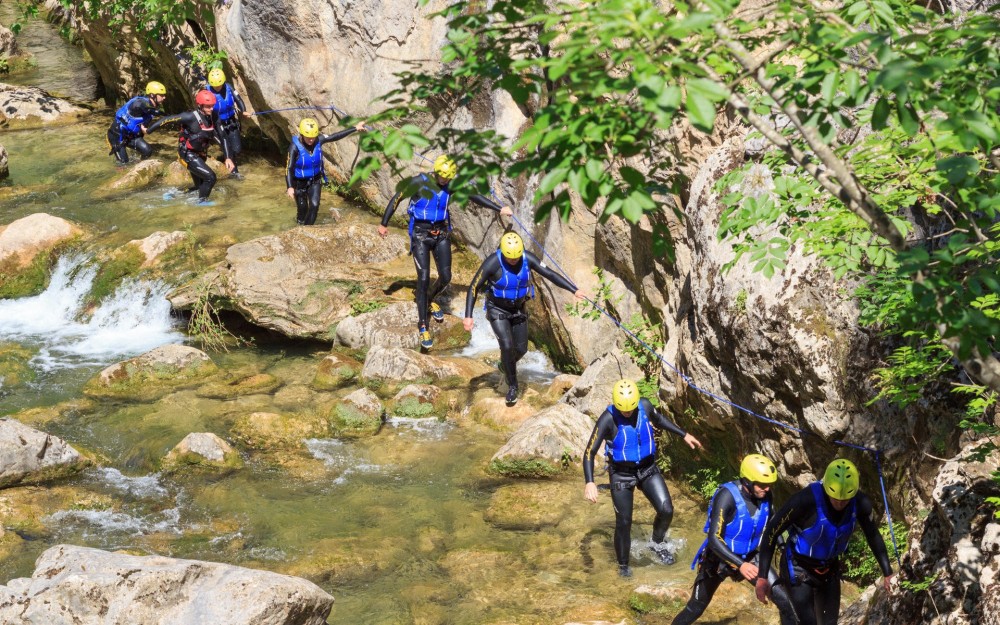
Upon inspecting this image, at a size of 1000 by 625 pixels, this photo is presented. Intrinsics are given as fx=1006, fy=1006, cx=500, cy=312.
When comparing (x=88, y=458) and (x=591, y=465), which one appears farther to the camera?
(x=88, y=458)

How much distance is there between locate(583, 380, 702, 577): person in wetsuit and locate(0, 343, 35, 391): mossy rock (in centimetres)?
756

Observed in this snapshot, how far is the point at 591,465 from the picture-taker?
8203 millimetres

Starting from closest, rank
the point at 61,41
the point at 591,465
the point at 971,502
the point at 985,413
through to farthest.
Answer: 1. the point at 971,502
2. the point at 985,413
3. the point at 591,465
4. the point at 61,41

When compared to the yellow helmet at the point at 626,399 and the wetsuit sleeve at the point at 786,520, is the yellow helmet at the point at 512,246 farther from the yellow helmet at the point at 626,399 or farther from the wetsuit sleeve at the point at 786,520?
the wetsuit sleeve at the point at 786,520

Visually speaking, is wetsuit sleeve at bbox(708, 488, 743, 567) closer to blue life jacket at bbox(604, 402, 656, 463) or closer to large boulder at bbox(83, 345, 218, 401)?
blue life jacket at bbox(604, 402, 656, 463)

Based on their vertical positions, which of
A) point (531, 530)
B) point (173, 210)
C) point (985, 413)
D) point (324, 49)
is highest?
point (324, 49)

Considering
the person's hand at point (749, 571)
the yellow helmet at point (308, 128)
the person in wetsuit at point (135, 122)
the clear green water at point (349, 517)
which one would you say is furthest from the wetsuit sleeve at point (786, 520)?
the person in wetsuit at point (135, 122)

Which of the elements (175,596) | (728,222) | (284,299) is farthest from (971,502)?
(284,299)

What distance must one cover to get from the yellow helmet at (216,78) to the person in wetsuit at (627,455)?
1010 cm

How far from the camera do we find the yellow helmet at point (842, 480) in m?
6.50

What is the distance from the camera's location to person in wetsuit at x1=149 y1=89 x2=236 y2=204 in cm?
1537

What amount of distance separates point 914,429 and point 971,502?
1304 mm

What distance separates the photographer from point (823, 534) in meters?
6.63

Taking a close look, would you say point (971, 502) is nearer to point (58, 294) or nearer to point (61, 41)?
point (58, 294)
